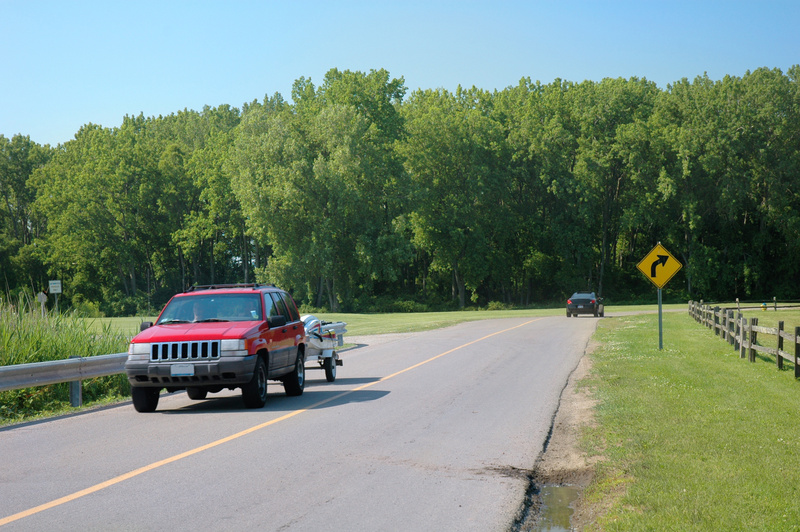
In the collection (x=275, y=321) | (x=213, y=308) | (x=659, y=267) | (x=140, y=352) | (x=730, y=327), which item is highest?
(x=659, y=267)

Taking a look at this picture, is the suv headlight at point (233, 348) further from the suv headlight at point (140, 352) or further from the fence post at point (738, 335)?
the fence post at point (738, 335)

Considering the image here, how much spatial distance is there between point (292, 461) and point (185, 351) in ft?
14.6

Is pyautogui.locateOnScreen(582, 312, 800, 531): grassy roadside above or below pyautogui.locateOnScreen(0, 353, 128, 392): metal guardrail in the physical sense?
below

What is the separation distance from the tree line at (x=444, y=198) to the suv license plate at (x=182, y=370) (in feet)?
185

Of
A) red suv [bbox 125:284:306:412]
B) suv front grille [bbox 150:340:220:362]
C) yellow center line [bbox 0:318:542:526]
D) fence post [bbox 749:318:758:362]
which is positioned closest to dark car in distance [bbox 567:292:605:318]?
fence post [bbox 749:318:758:362]

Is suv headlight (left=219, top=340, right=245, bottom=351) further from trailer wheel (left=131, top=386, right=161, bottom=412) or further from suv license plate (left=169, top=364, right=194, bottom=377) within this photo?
trailer wheel (left=131, top=386, right=161, bottom=412)

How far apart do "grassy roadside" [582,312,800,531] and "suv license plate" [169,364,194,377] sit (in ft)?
19.5

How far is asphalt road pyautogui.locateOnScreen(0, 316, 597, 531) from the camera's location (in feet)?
20.7

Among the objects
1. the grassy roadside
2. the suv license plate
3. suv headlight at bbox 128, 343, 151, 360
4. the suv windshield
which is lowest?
the grassy roadside

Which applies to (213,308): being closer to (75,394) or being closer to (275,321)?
(275,321)

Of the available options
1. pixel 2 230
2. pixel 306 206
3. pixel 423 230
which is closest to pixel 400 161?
pixel 423 230

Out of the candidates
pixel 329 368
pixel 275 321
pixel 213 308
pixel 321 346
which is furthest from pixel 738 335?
pixel 213 308

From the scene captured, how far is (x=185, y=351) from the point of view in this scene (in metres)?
12.2

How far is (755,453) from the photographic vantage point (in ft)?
27.0
